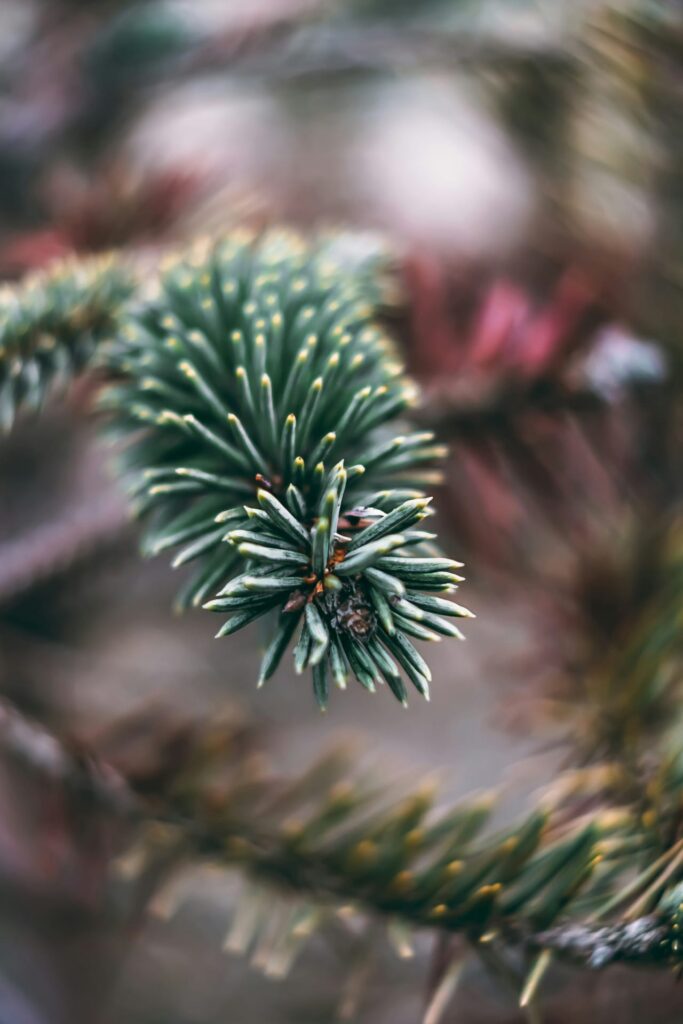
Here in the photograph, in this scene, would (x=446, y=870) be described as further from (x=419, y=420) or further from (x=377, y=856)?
(x=419, y=420)

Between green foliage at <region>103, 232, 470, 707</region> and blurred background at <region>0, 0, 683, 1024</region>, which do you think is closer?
green foliage at <region>103, 232, 470, 707</region>

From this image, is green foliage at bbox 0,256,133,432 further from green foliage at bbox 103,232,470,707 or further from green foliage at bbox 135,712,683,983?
green foliage at bbox 135,712,683,983

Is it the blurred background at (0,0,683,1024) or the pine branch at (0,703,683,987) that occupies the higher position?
the blurred background at (0,0,683,1024)

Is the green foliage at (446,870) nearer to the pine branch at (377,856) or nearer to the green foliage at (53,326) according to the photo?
the pine branch at (377,856)

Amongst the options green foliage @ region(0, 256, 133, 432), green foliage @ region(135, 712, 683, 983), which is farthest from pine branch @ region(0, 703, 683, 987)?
green foliage @ region(0, 256, 133, 432)

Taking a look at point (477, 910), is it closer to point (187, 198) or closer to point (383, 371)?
point (383, 371)

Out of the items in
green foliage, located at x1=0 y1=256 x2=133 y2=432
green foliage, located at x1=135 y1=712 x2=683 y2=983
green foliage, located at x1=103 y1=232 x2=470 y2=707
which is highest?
green foliage, located at x1=0 y1=256 x2=133 y2=432

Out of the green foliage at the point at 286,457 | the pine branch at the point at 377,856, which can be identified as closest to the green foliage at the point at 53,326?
the green foliage at the point at 286,457
